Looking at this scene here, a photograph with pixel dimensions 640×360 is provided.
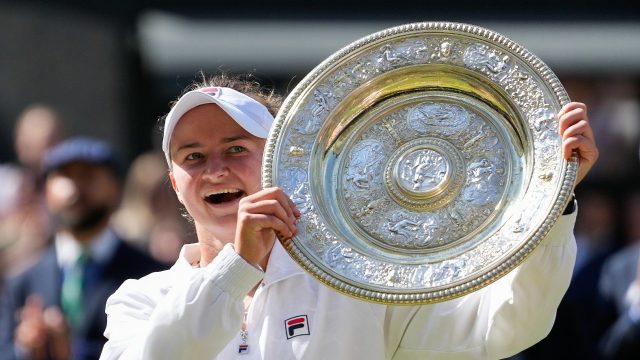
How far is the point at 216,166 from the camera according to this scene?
4.61 meters

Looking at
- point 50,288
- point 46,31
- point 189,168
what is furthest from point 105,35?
point 189,168

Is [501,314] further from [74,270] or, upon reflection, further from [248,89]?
[74,270]

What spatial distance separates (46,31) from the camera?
12094 millimetres

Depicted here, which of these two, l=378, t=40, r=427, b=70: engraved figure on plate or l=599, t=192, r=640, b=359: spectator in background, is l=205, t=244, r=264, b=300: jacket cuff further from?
l=599, t=192, r=640, b=359: spectator in background

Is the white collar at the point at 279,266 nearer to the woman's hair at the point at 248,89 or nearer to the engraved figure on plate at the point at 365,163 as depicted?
the engraved figure on plate at the point at 365,163

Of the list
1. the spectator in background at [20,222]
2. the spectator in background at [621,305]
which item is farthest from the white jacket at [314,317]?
the spectator in background at [20,222]

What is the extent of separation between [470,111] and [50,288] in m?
3.83

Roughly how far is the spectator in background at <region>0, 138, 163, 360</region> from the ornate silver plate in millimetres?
3199

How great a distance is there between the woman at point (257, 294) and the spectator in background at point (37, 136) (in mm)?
5348

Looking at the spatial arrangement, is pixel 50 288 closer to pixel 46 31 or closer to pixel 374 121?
pixel 374 121

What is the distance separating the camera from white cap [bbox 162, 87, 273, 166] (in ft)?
15.2

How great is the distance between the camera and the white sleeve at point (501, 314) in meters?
4.29

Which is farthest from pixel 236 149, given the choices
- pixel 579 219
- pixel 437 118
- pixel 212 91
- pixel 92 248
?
pixel 579 219

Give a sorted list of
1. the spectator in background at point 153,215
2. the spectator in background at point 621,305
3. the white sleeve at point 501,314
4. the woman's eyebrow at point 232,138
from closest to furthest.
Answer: the white sleeve at point 501,314
the woman's eyebrow at point 232,138
the spectator in background at point 621,305
the spectator in background at point 153,215
